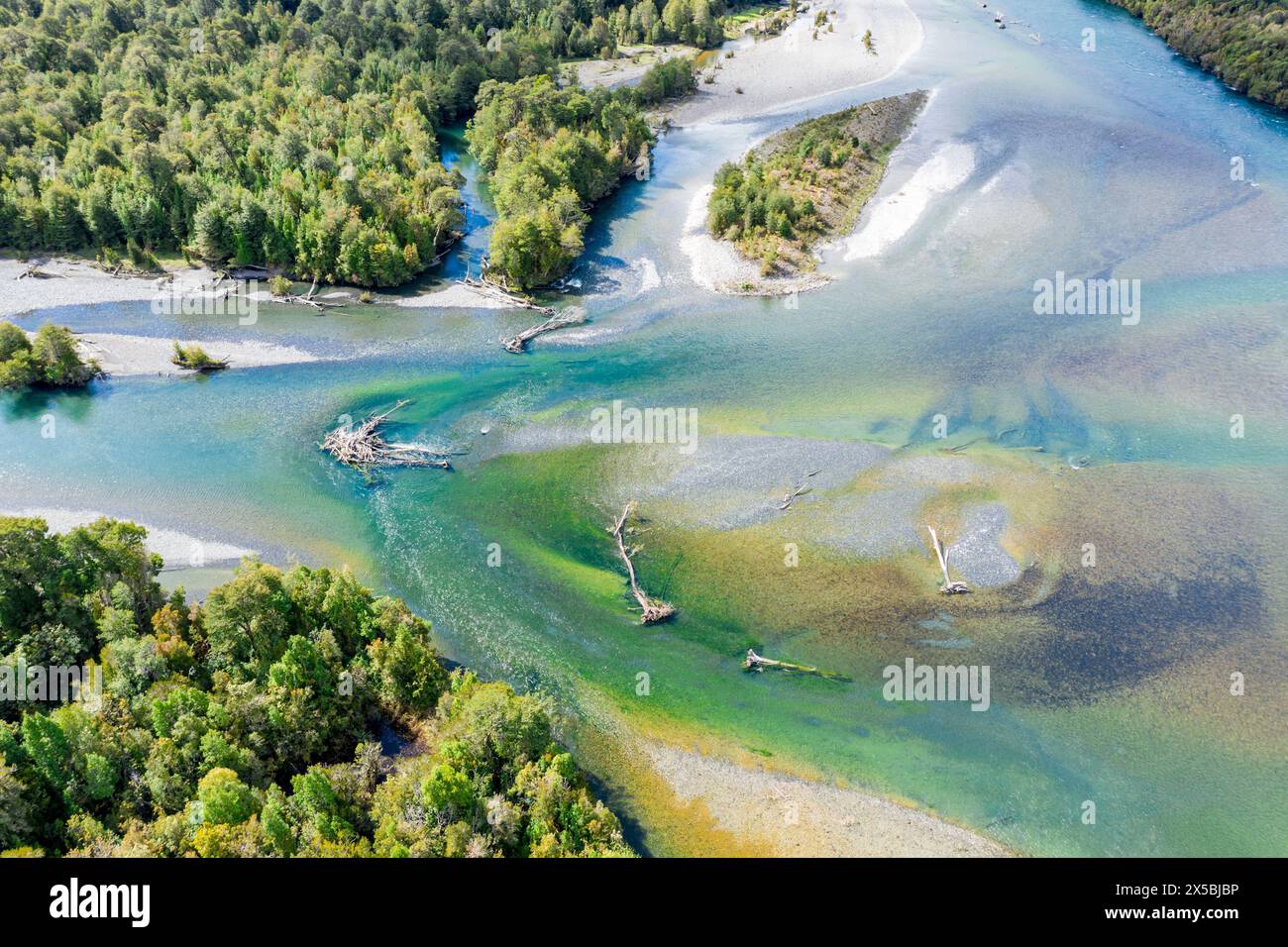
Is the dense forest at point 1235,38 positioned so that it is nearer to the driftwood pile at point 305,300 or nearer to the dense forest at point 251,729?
the driftwood pile at point 305,300

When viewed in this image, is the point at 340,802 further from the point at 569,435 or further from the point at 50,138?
the point at 50,138

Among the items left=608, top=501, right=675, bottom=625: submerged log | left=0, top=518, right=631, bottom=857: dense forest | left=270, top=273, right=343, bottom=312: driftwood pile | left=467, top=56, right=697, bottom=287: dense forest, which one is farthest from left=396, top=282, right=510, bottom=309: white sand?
left=0, top=518, right=631, bottom=857: dense forest

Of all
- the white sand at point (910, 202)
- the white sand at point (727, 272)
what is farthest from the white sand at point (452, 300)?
the white sand at point (910, 202)

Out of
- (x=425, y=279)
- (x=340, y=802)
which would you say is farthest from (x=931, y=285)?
(x=340, y=802)

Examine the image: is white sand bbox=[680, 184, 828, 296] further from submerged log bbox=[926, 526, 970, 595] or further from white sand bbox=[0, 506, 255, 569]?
white sand bbox=[0, 506, 255, 569]

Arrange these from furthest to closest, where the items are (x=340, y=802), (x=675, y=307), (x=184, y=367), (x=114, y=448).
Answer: (x=675, y=307) < (x=184, y=367) < (x=114, y=448) < (x=340, y=802)

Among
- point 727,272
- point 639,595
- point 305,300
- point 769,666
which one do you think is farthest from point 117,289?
point 769,666

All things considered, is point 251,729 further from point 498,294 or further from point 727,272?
point 727,272
